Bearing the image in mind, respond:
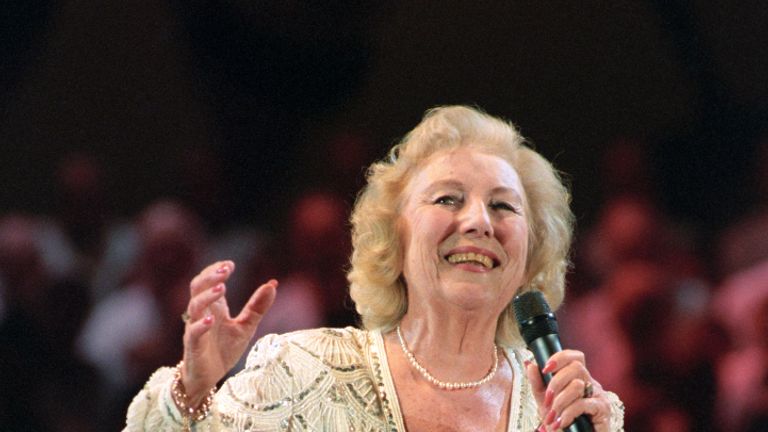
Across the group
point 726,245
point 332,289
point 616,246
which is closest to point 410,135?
point 332,289

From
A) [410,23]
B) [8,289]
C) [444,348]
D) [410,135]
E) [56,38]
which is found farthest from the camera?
[410,23]

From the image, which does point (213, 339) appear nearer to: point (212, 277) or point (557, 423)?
point (212, 277)

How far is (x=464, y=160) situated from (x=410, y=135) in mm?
175

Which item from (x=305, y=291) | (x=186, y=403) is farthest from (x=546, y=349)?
(x=305, y=291)

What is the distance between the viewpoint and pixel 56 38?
10.5ft

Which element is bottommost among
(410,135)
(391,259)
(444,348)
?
(444,348)

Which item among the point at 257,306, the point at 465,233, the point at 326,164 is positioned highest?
the point at 326,164

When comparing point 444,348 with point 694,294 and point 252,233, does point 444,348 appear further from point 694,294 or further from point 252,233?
point 694,294

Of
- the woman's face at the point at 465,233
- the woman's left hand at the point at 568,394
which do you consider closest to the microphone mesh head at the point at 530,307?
the woman's left hand at the point at 568,394

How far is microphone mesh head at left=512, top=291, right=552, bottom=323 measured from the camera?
1.89 meters

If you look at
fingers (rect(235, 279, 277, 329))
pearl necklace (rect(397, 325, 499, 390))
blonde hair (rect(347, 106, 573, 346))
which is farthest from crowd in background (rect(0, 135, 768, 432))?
fingers (rect(235, 279, 277, 329))

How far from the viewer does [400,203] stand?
243 centimetres

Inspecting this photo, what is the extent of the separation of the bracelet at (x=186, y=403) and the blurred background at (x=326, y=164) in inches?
38.6

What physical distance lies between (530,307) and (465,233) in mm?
380
